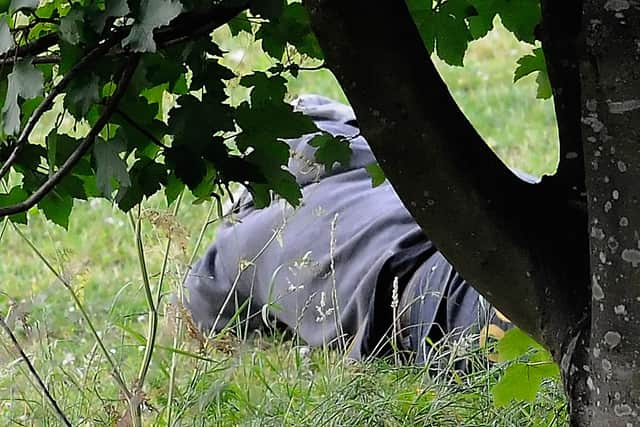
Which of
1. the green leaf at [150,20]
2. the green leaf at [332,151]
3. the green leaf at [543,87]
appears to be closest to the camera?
the green leaf at [150,20]

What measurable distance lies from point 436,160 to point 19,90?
0.39 m

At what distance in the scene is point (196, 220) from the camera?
375 cm

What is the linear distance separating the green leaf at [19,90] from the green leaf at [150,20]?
129 millimetres

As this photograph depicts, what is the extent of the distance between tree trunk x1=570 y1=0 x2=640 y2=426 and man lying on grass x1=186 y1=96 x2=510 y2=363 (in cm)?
105

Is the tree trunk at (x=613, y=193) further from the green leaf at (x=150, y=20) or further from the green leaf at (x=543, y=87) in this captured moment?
the green leaf at (x=543, y=87)

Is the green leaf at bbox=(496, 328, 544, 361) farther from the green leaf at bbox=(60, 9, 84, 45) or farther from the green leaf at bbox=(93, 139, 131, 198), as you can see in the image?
the green leaf at bbox=(60, 9, 84, 45)

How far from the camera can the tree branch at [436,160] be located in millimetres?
1082

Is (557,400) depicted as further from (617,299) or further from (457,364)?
(617,299)

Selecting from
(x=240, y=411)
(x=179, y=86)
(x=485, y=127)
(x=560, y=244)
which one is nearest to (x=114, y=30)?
(x=179, y=86)

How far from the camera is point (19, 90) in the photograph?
1.04 meters

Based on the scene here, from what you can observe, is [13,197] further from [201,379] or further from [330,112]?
[330,112]

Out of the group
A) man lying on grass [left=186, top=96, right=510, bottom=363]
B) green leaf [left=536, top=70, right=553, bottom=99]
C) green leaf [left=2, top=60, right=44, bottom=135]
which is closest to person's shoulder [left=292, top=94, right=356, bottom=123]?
man lying on grass [left=186, top=96, right=510, bottom=363]

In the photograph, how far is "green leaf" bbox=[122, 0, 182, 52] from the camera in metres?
0.93

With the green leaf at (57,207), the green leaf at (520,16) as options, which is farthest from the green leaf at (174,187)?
the green leaf at (520,16)
